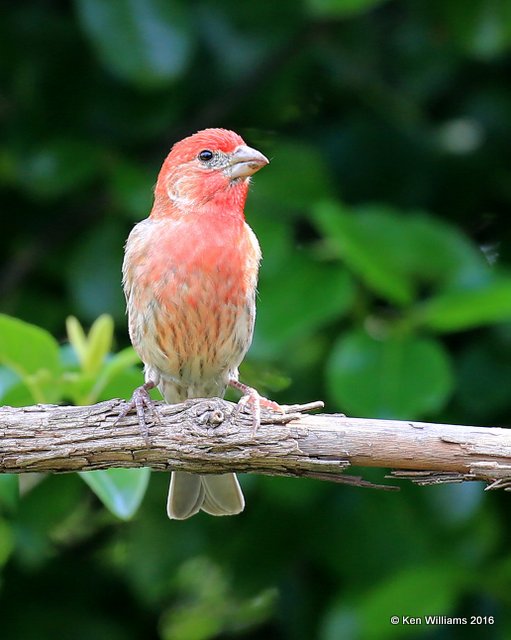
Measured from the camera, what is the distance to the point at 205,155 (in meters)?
5.00

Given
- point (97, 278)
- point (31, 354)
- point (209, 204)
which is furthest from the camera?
point (97, 278)

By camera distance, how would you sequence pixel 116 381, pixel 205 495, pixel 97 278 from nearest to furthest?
pixel 116 381 < pixel 205 495 < pixel 97 278

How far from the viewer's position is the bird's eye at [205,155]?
16.4 feet

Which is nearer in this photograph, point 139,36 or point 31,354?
point 31,354

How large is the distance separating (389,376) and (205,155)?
120 cm

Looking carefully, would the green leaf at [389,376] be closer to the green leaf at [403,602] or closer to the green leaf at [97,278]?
the green leaf at [403,602]

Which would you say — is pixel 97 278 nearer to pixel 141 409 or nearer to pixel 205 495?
pixel 205 495

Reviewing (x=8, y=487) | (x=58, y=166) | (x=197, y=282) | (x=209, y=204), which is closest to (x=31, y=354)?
(x=8, y=487)

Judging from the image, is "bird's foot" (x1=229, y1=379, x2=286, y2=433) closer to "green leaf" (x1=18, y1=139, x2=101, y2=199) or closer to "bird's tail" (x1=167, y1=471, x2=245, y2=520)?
"bird's tail" (x1=167, y1=471, x2=245, y2=520)

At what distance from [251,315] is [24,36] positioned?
2005mm

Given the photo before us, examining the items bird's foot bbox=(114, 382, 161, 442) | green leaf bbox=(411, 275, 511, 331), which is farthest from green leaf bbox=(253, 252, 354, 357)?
bird's foot bbox=(114, 382, 161, 442)

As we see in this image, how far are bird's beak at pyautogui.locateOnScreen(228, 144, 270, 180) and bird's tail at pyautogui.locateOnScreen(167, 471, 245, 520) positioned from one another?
125 cm

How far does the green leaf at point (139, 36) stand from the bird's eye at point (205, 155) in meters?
0.42

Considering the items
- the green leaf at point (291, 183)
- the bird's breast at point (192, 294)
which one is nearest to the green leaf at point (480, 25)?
the green leaf at point (291, 183)
